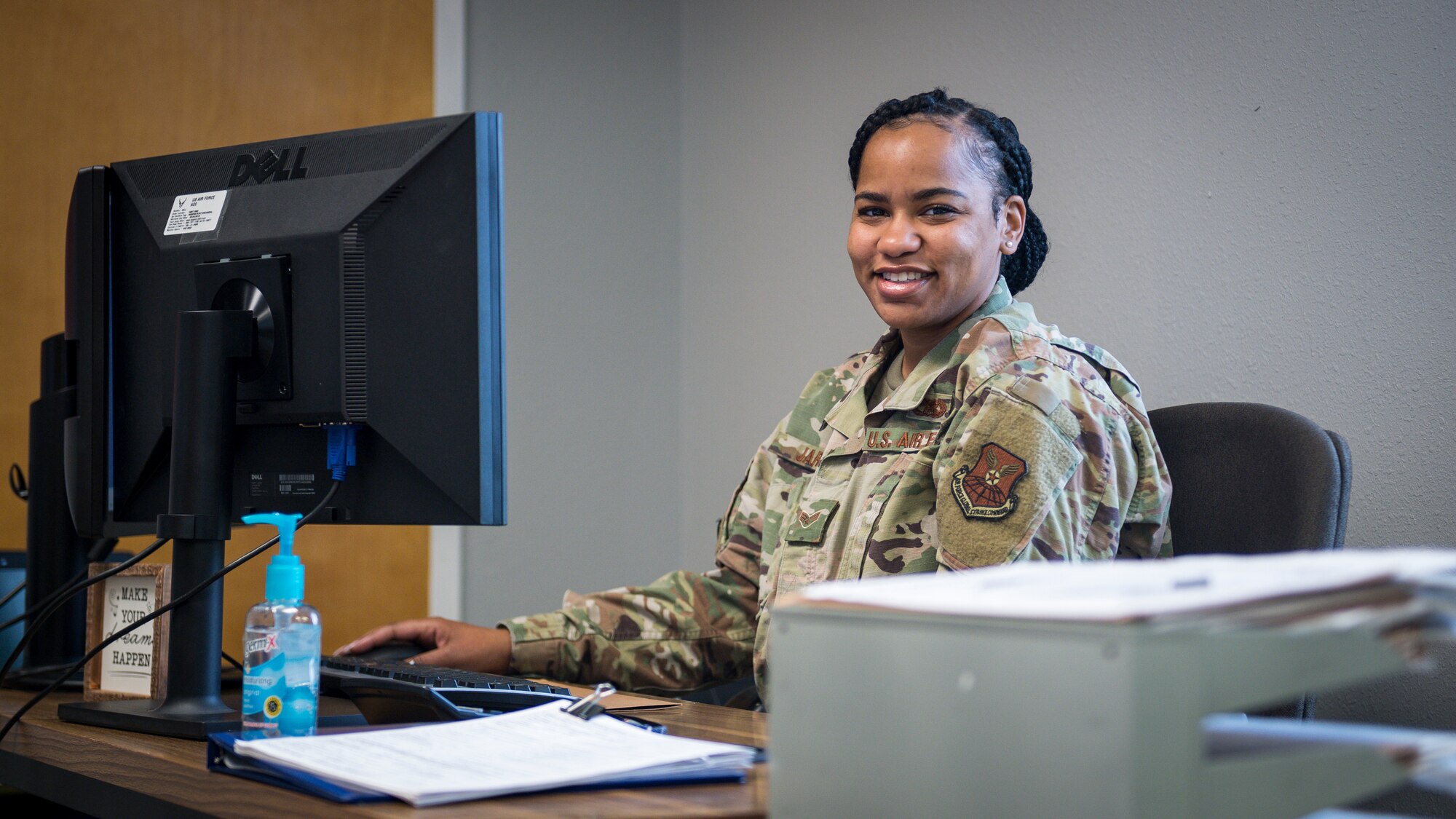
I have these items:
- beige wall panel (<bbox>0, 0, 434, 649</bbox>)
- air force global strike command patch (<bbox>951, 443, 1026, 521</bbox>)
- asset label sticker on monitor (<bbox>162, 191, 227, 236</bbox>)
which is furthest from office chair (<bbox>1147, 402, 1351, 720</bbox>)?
beige wall panel (<bbox>0, 0, 434, 649</bbox>)

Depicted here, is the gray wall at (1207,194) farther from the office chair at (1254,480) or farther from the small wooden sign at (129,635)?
the small wooden sign at (129,635)

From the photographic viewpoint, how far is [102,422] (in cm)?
114

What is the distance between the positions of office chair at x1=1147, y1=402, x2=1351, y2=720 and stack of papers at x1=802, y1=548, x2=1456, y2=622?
2.02ft

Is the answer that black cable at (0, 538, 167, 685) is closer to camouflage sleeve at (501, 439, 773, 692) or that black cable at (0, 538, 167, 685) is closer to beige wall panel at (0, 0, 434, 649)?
camouflage sleeve at (501, 439, 773, 692)

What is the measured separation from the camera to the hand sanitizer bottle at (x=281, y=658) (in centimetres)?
86

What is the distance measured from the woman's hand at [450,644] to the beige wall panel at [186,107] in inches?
41.5

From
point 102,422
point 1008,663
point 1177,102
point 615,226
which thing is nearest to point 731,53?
point 615,226

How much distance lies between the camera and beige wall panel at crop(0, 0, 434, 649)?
2.23 metres

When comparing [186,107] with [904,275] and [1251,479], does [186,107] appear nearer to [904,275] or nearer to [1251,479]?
[904,275]

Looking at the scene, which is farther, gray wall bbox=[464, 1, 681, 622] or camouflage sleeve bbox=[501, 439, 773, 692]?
gray wall bbox=[464, 1, 681, 622]

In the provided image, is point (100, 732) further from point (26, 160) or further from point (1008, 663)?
point (26, 160)

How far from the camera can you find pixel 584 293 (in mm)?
2752

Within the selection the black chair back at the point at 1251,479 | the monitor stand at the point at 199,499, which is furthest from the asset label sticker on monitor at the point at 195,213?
the black chair back at the point at 1251,479

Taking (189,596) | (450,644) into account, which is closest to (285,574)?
(189,596)
